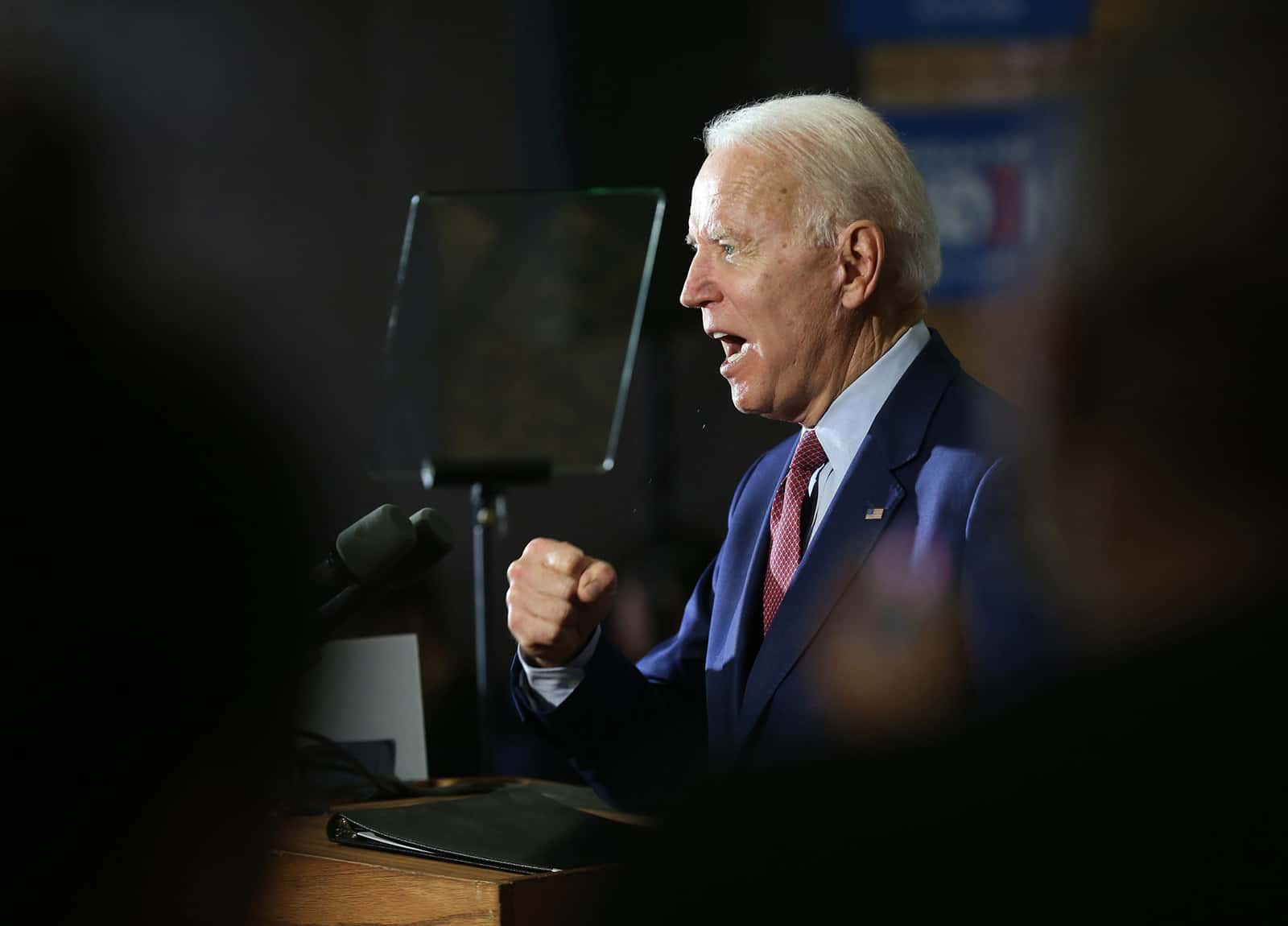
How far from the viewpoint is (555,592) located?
1.39m

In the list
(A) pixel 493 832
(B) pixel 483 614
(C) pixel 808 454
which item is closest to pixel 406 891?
(A) pixel 493 832

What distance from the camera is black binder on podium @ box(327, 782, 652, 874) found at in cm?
125

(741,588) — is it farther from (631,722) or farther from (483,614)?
(483,614)

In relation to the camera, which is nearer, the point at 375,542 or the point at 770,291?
the point at 375,542

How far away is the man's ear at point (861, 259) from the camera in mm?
1588

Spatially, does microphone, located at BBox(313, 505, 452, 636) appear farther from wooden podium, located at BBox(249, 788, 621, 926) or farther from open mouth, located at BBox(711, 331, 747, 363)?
open mouth, located at BBox(711, 331, 747, 363)

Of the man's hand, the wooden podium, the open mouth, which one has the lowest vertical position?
the wooden podium

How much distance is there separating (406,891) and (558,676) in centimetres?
34

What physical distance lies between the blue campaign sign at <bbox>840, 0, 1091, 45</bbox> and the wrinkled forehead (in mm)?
2093

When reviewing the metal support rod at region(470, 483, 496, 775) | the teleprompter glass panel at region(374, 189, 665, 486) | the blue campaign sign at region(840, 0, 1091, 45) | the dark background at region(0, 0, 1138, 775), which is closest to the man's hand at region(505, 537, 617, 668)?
the metal support rod at region(470, 483, 496, 775)

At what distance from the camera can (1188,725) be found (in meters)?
0.45

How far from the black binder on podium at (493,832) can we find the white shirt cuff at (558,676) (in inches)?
4.0

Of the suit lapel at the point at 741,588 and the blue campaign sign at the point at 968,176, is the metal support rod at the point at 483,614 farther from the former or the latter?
the blue campaign sign at the point at 968,176

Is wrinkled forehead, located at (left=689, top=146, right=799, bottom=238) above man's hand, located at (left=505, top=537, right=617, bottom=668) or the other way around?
above
